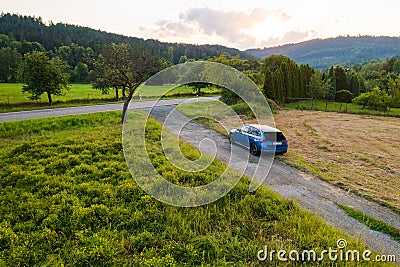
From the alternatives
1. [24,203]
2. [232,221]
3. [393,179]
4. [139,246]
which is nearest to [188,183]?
[232,221]

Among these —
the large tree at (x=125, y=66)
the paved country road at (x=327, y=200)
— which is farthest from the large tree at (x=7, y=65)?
the paved country road at (x=327, y=200)

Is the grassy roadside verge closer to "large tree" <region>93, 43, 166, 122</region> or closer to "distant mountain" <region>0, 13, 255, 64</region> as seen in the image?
"large tree" <region>93, 43, 166, 122</region>

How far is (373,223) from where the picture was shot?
6.27 m

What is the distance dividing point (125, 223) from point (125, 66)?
40.7 feet

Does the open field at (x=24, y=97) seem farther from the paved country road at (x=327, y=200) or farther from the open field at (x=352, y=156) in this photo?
the paved country road at (x=327, y=200)

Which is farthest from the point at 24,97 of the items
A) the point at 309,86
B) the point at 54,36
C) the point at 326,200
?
the point at 54,36

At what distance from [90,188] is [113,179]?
93 centimetres

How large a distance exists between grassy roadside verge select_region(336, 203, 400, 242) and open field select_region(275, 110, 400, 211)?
3.75 feet

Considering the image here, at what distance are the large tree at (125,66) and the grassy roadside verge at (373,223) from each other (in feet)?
44.4

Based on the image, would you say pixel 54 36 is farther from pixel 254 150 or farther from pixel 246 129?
pixel 254 150

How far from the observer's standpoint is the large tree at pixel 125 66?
51.9ft

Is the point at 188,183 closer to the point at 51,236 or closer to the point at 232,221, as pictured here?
the point at 232,221

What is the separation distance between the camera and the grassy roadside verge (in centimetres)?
589

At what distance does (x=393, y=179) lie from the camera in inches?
362
